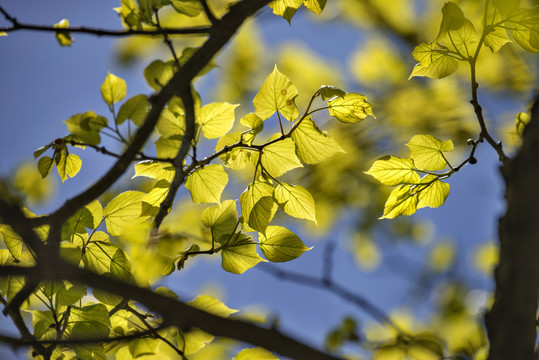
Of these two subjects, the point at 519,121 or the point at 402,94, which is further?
the point at 402,94

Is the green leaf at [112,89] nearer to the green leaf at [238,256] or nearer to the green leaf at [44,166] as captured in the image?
the green leaf at [44,166]

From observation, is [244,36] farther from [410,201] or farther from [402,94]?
[410,201]

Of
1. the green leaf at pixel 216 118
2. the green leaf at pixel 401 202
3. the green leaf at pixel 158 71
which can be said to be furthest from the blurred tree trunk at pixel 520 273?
the green leaf at pixel 158 71


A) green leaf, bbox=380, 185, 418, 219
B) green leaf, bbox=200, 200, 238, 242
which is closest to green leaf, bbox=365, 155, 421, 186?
green leaf, bbox=380, 185, 418, 219

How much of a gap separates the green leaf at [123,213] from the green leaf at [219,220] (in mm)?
117

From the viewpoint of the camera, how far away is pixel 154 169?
678 mm

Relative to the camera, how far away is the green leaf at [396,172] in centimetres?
62

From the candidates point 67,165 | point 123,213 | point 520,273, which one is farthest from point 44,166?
point 520,273

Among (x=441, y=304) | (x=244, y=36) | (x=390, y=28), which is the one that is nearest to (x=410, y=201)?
(x=441, y=304)

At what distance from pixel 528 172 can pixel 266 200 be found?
33 centimetres

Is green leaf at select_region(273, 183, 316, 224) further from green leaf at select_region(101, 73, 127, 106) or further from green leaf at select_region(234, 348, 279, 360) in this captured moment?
green leaf at select_region(101, 73, 127, 106)

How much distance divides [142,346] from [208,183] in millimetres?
273

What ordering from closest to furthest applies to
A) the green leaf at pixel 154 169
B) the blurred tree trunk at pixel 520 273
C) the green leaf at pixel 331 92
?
1. the blurred tree trunk at pixel 520 273
2. the green leaf at pixel 331 92
3. the green leaf at pixel 154 169

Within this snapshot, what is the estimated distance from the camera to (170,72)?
768mm
